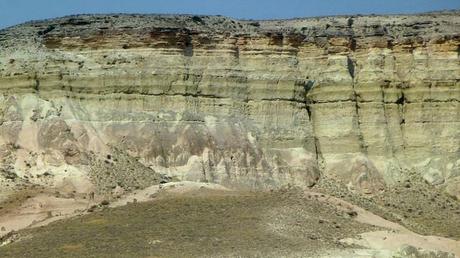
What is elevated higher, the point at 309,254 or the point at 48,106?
the point at 48,106

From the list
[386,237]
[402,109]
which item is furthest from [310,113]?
[386,237]

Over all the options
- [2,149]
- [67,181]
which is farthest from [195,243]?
[2,149]

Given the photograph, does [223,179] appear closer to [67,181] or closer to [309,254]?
[67,181]

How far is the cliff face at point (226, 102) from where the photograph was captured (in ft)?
156

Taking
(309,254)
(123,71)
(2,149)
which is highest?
(123,71)

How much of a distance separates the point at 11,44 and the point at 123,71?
565 cm

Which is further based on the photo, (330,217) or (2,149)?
(2,149)

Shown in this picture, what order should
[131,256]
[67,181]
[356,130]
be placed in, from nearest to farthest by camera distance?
[131,256] → [67,181] → [356,130]

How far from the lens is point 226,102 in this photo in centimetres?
5069

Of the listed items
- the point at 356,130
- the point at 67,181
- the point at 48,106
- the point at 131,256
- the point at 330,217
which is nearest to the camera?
the point at 131,256

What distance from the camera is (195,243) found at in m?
36.8

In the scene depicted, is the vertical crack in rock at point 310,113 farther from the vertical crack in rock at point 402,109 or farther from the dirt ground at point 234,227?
the vertical crack in rock at point 402,109

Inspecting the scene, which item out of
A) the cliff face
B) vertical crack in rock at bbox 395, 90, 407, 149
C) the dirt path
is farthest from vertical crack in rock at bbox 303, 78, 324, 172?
the dirt path

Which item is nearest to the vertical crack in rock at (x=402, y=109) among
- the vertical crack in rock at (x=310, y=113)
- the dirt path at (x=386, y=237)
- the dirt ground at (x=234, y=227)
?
the vertical crack in rock at (x=310, y=113)
